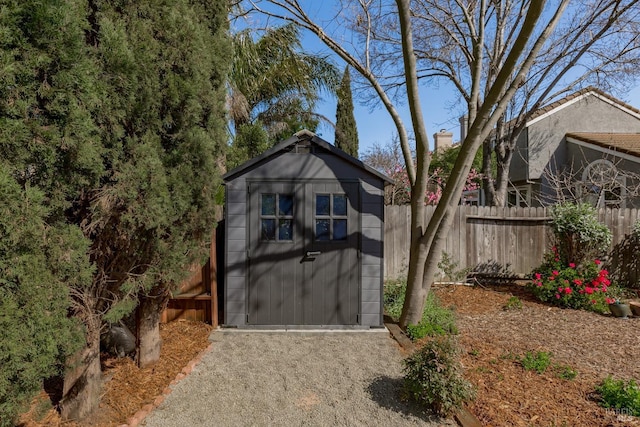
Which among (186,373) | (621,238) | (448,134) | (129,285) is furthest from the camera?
(448,134)

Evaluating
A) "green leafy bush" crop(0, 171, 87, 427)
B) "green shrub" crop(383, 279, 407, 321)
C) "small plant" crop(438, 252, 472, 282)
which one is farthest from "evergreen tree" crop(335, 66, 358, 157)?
"green leafy bush" crop(0, 171, 87, 427)

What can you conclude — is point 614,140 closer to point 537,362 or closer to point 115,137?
point 537,362

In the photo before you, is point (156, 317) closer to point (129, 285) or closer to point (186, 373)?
point (186, 373)

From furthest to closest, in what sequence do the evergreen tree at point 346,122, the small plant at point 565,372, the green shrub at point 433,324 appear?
the evergreen tree at point 346,122
the green shrub at point 433,324
the small plant at point 565,372

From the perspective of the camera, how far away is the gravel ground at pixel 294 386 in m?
2.59

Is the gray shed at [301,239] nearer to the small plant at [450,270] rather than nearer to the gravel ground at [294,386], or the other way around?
the gravel ground at [294,386]

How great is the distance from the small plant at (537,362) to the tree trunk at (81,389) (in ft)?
12.6

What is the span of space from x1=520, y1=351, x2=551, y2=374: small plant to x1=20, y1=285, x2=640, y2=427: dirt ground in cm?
6

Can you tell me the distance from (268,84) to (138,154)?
373 inches

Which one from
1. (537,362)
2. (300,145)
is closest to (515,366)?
(537,362)

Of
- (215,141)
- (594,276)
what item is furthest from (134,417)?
(594,276)

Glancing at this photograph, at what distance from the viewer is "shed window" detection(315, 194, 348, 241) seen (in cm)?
444

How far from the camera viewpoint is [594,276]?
5660 mm

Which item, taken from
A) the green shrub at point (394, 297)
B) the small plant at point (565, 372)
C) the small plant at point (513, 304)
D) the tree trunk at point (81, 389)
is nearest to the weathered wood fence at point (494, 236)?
the green shrub at point (394, 297)
